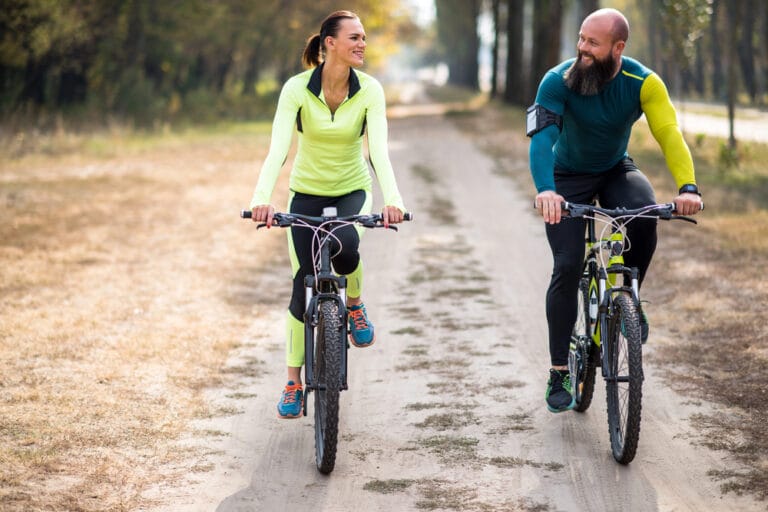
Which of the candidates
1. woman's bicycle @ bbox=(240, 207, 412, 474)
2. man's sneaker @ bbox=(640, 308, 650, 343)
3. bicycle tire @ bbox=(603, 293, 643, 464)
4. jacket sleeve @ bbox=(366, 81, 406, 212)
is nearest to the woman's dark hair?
jacket sleeve @ bbox=(366, 81, 406, 212)

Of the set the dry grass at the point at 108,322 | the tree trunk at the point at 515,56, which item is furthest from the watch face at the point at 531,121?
the tree trunk at the point at 515,56

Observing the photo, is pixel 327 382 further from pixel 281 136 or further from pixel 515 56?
→ pixel 515 56

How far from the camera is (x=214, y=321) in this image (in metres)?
8.61

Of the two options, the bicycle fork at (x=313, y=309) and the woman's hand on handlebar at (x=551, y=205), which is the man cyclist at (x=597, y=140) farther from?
the bicycle fork at (x=313, y=309)

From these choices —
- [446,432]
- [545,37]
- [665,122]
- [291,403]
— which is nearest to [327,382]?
[291,403]

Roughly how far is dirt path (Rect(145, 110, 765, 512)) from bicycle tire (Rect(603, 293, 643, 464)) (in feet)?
0.48

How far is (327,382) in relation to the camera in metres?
4.93

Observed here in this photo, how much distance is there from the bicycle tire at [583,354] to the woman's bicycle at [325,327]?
→ 1275 mm

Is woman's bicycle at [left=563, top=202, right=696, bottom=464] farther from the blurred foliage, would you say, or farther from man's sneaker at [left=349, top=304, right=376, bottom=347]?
the blurred foliage

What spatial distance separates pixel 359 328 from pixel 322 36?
5.42 feet

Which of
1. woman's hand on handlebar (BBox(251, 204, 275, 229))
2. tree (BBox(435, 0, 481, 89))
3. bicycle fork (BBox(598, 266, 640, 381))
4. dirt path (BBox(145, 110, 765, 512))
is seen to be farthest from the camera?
tree (BBox(435, 0, 481, 89))

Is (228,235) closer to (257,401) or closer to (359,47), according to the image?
(257,401)

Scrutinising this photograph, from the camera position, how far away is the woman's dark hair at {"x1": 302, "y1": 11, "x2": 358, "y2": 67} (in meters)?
5.38

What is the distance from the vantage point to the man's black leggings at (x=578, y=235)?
5328 mm
